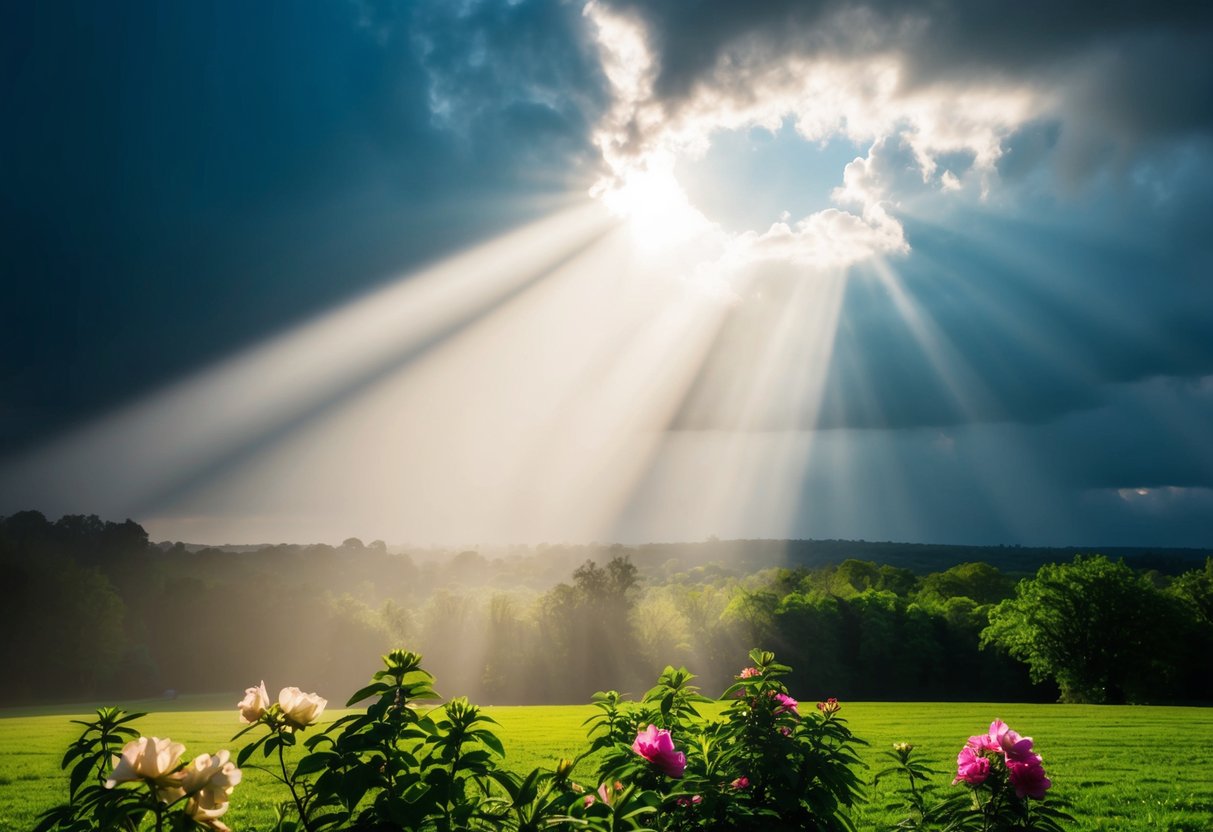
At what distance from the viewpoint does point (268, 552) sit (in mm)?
82062

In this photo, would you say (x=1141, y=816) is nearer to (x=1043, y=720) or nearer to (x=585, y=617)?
(x=1043, y=720)

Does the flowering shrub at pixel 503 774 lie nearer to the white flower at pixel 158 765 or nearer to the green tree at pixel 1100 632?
the white flower at pixel 158 765

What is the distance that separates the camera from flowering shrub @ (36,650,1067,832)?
2137 mm

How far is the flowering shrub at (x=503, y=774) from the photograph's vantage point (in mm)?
2137

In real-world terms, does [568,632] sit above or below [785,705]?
below

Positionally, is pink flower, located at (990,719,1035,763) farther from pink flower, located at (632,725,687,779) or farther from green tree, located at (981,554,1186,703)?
green tree, located at (981,554,1186,703)

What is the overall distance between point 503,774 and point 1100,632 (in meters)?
58.5

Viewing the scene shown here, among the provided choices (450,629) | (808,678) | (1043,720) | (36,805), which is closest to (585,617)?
(450,629)

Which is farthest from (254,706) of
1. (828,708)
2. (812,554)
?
(812,554)

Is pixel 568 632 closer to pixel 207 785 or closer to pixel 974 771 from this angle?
pixel 974 771

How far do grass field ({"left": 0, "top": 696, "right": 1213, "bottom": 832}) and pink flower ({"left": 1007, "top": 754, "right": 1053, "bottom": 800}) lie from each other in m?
3.97

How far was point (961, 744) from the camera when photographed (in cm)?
1762

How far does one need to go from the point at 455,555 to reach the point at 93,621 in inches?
4103

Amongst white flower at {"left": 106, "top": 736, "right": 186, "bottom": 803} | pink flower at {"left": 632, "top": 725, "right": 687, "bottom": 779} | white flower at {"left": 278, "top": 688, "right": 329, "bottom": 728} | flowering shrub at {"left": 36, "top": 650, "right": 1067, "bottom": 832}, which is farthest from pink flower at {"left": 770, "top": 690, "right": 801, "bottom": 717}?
white flower at {"left": 106, "top": 736, "right": 186, "bottom": 803}
